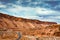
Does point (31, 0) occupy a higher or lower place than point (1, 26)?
higher

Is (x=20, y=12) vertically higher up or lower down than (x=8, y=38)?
higher up

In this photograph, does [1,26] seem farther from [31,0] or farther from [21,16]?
[31,0]

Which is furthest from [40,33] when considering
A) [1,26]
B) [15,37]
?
[1,26]

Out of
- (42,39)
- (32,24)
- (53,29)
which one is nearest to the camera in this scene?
(42,39)

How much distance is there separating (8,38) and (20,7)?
1.20 metres

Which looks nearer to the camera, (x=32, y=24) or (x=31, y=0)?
(x=31, y=0)

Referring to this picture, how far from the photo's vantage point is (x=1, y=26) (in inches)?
328

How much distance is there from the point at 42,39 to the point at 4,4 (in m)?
1.93

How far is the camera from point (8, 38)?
7781 mm

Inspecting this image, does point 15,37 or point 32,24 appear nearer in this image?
point 15,37

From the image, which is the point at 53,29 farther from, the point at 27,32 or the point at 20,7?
the point at 20,7

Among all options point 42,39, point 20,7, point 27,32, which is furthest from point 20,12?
point 42,39

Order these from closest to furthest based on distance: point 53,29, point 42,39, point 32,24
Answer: point 42,39, point 53,29, point 32,24

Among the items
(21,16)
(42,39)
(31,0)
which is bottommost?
(42,39)
